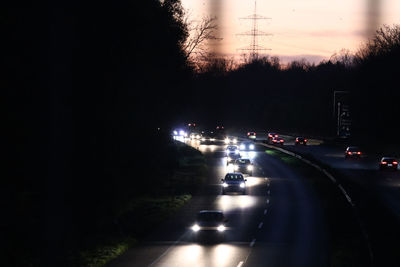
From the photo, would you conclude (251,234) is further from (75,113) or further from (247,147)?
(247,147)

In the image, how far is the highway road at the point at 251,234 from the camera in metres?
33.1

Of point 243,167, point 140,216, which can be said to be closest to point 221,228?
point 140,216

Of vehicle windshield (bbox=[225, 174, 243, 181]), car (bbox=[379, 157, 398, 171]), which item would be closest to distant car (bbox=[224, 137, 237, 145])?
car (bbox=[379, 157, 398, 171])

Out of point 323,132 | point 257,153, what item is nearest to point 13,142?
point 257,153

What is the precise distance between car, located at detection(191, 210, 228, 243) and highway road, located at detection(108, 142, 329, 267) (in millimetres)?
656

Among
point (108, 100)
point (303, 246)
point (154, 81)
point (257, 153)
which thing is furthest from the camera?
point (257, 153)

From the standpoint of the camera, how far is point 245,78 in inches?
7584

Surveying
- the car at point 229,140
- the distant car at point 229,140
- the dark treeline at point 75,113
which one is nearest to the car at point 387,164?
the dark treeline at point 75,113

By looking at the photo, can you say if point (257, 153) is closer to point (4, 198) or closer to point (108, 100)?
point (108, 100)

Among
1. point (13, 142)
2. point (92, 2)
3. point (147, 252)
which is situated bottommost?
point (147, 252)

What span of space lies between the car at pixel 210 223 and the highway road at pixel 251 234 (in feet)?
2.15

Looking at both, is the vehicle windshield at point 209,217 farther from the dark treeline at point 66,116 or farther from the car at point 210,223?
the dark treeline at point 66,116

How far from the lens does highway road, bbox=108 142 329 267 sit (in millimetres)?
33094

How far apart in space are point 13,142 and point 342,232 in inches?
661
